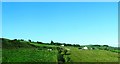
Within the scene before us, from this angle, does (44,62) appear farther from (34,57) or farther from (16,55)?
(16,55)

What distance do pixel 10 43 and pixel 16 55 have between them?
23.0m

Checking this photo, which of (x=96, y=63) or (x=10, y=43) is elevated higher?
(x=10, y=43)

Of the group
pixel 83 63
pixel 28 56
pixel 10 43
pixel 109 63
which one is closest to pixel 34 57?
pixel 28 56

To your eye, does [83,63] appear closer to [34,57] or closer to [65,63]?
[65,63]

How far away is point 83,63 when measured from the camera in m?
59.4

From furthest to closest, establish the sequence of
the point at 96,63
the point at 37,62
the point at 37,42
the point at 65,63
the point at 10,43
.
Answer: the point at 37,42
the point at 10,43
the point at 96,63
the point at 65,63
the point at 37,62

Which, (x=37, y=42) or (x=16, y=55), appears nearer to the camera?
(x=16, y=55)

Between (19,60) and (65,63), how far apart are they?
9.00 meters

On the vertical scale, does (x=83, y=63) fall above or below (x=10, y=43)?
below

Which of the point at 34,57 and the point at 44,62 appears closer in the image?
the point at 44,62

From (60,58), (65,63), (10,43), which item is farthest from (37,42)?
(65,63)

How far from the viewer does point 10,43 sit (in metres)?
83.2

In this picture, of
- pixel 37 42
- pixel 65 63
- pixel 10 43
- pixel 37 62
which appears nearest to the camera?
pixel 37 62

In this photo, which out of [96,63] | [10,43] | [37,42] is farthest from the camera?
[37,42]
